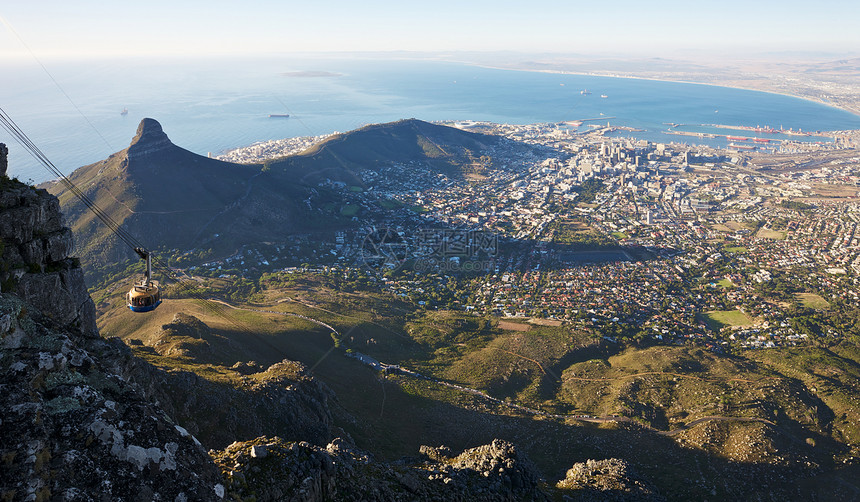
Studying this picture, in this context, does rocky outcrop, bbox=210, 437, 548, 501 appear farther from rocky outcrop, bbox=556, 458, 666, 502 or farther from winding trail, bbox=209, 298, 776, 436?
winding trail, bbox=209, 298, 776, 436

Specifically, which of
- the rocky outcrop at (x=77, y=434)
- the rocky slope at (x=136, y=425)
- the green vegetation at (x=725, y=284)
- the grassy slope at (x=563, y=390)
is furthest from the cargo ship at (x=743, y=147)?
the rocky outcrop at (x=77, y=434)

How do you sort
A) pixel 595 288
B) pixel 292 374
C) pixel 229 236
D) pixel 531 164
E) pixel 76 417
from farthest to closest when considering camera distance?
pixel 531 164, pixel 229 236, pixel 595 288, pixel 292 374, pixel 76 417

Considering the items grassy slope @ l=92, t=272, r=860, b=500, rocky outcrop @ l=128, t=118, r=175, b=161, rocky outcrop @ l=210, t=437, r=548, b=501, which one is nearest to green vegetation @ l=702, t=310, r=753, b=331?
grassy slope @ l=92, t=272, r=860, b=500

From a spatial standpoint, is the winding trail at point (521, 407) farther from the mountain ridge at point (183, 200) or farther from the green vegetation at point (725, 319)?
the mountain ridge at point (183, 200)

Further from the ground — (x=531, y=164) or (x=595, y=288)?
(x=531, y=164)

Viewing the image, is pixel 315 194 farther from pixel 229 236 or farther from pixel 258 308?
pixel 258 308

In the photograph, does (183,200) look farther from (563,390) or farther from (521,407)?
(563,390)

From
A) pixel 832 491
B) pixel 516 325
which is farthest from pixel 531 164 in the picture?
pixel 832 491
